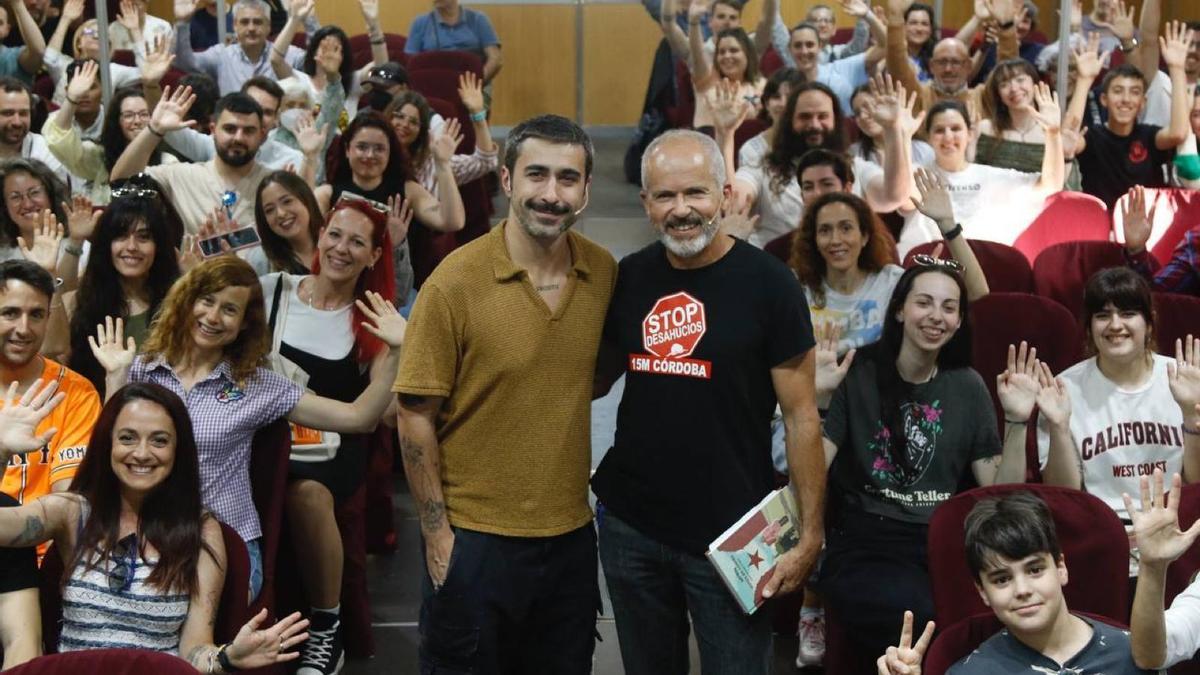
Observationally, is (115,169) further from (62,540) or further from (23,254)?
(62,540)

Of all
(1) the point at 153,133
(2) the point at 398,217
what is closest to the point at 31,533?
(2) the point at 398,217

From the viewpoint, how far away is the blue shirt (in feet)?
27.8

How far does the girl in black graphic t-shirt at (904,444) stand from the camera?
3.25 metres

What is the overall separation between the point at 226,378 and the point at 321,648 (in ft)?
2.52

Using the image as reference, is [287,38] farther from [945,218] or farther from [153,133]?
[945,218]

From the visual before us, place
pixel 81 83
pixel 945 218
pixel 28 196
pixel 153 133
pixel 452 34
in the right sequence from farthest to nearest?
pixel 452 34, pixel 81 83, pixel 153 133, pixel 28 196, pixel 945 218

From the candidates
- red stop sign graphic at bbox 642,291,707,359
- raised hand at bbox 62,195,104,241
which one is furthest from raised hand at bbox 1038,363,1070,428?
raised hand at bbox 62,195,104,241

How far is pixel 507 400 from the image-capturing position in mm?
2488

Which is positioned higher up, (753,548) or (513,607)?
(753,548)

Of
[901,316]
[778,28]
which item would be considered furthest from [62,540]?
[778,28]

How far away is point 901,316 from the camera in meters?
3.41

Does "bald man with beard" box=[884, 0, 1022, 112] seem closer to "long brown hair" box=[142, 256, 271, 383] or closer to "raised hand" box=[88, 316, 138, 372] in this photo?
"long brown hair" box=[142, 256, 271, 383]

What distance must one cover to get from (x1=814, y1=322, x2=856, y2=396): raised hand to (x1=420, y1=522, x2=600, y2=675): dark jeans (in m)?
0.98

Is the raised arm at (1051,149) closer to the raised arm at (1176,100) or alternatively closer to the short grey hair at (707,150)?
the raised arm at (1176,100)
